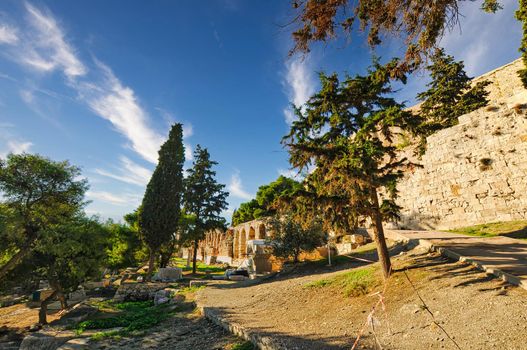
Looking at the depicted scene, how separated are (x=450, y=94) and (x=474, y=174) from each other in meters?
8.52

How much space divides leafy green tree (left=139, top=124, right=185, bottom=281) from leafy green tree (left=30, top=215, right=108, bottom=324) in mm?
5089

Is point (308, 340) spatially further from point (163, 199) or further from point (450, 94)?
point (450, 94)

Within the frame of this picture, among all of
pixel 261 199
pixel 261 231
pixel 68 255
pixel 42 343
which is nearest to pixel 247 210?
pixel 261 199

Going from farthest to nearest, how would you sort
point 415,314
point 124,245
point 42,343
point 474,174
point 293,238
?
point 124,245, point 293,238, point 474,174, point 42,343, point 415,314

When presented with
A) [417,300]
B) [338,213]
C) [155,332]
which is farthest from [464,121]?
[155,332]

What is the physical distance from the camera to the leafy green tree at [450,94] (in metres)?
19.5

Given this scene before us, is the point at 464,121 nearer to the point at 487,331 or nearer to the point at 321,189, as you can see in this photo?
the point at 321,189

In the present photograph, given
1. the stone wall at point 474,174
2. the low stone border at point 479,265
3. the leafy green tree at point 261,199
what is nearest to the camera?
the low stone border at point 479,265

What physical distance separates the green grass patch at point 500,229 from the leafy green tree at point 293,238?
7353 millimetres

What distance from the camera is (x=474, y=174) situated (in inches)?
593

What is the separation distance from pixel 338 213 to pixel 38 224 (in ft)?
53.3

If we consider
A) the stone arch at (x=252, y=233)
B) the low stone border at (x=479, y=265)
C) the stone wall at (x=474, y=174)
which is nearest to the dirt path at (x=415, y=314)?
the low stone border at (x=479, y=265)

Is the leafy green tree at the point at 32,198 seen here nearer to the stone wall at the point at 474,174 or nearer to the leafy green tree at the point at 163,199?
the leafy green tree at the point at 163,199

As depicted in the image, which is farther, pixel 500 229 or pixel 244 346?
pixel 500 229
